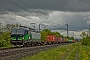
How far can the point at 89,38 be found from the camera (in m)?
73.7

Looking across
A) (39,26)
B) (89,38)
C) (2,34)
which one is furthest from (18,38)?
(39,26)

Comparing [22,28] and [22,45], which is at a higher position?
[22,28]

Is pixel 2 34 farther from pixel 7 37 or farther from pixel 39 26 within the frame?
pixel 39 26

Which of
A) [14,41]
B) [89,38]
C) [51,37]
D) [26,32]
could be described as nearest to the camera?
[14,41]

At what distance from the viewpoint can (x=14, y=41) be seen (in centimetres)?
4619

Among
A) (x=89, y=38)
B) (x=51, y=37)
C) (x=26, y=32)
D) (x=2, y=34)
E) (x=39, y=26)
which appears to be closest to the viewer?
(x=26, y=32)

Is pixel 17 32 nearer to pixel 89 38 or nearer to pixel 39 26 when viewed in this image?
pixel 89 38

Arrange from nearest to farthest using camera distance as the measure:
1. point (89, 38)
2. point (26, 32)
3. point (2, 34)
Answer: point (26, 32), point (2, 34), point (89, 38)

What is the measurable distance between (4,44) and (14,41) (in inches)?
229

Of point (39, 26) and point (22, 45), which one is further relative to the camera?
point (39, 26)

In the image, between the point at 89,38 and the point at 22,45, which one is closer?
the point at 22,45

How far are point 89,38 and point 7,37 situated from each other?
2640 cm

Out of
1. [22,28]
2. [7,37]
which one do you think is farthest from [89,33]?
[22,28]

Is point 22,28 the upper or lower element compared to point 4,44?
upper
